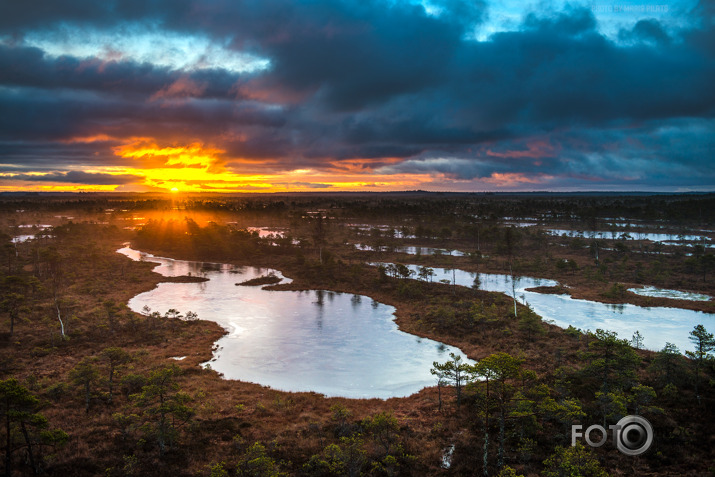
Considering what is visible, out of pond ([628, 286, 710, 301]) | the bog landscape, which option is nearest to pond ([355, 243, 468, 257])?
the bog landscape

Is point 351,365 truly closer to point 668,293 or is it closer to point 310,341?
point 310,341

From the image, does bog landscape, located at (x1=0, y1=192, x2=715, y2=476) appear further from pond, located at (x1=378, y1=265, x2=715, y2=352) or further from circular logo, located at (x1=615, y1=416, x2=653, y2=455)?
circular logo, located at (x1=615, y1=416, x2=653, y2=455)

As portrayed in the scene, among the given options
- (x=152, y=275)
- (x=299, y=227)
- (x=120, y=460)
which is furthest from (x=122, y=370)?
(x=299, y=227)

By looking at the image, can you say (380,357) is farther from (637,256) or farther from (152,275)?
(637,256)

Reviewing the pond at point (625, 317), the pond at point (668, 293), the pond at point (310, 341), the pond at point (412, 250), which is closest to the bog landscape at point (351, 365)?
the pond at point (310, 341)

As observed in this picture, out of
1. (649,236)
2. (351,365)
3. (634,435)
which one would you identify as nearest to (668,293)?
(634,435)

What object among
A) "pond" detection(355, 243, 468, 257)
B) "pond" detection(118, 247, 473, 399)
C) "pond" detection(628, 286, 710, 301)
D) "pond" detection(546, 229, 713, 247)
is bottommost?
"pond" detection(118, 247, 473, 399)
